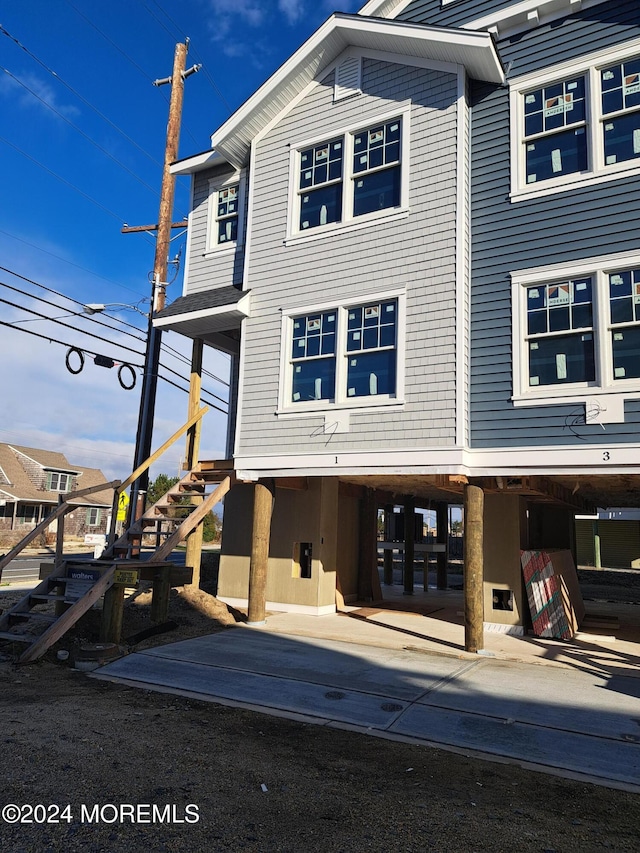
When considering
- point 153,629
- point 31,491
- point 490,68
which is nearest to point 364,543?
point 153,629

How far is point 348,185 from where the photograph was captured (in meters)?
11.1

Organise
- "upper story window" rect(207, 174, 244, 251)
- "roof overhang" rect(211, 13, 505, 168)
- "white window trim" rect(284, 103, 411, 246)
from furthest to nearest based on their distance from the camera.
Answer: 1. "upper story window" rect(207, 174, 244, 251)
2. "white window trim" rect(284, 103, 411, 246)
3. "roof overhang" rect(211, 13, 505, 168)

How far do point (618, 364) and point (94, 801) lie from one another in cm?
806

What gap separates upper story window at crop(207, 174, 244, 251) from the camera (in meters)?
13.2

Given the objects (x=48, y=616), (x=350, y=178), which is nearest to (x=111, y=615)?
(x=48, y=616)

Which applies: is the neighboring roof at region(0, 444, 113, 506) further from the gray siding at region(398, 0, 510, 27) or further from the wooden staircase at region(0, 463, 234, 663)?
the gray siding at region(398, 0, 510, 27)

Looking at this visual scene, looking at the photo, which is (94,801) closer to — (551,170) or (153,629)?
(153,629)

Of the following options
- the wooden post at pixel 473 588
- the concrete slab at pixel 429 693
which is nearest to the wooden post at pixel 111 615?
the concrete slab at pixel 429 693

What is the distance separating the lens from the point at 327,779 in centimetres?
466

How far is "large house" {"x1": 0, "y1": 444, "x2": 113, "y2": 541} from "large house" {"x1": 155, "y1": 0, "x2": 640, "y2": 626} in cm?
3154

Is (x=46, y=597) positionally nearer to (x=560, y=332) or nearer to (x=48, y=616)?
(x=48, y=616)


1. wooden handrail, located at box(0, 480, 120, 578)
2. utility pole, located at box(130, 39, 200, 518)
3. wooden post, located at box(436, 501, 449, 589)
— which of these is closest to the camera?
wooden handrail, located at box(0, 480, 120, 578)

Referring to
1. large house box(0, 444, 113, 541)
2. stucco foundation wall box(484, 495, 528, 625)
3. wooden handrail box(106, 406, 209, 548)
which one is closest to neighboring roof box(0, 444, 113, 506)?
large house box(0, 444, 113, 541)

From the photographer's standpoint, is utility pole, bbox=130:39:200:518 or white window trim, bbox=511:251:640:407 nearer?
white window trim, bbox=511:251:640:407
